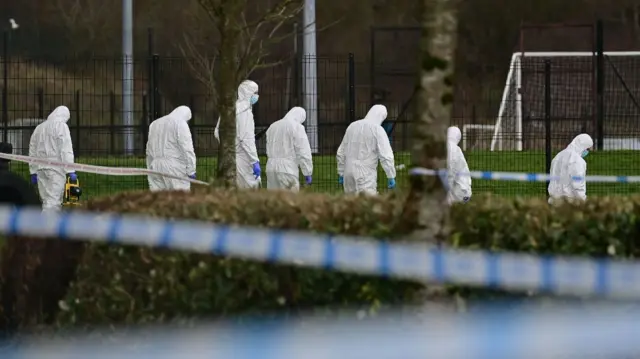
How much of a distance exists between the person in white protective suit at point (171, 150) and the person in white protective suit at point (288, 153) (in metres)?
0.93

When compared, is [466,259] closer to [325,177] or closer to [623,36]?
[325,177]

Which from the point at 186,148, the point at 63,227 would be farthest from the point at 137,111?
the point at 63,227

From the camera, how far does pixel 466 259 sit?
7.00 meters

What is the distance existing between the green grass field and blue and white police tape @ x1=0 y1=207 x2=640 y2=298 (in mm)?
12552

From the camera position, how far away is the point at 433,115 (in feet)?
22.5

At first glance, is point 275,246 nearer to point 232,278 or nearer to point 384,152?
point 232,278

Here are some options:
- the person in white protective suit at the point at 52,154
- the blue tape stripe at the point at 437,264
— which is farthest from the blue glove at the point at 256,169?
the blue tape stripe at the point at 437,264

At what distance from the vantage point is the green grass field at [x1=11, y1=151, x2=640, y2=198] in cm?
2058

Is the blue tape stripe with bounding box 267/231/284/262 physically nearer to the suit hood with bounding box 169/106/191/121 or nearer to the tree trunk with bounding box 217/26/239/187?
the tree trunk with bounding box 217/26/239/187

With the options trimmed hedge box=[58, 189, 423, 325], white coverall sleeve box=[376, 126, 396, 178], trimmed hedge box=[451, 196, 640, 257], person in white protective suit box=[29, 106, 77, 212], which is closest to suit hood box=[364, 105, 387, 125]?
white coverall sleeve box=[376, 126, 396, 178]

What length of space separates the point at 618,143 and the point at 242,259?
17.7m

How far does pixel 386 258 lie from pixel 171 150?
929 centimetres

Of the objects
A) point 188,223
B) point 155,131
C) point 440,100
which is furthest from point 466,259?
point 155,131

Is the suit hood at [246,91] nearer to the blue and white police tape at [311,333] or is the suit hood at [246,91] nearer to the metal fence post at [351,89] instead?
the metal fence post at [351,89]
